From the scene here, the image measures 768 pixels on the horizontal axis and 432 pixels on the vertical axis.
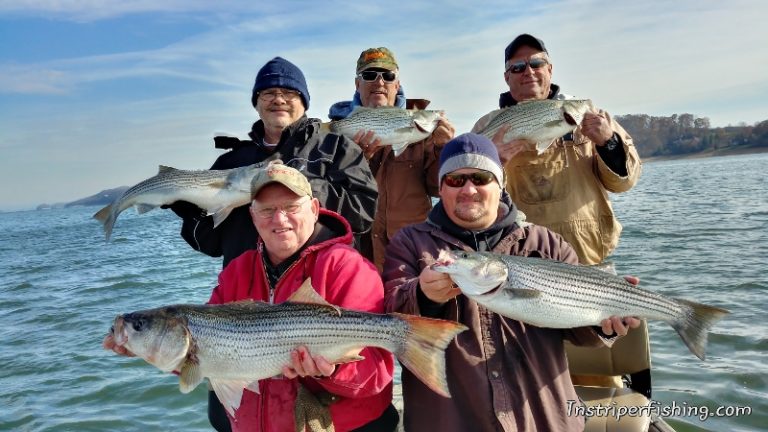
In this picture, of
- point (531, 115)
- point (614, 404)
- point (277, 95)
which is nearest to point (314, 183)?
point (277, 95)

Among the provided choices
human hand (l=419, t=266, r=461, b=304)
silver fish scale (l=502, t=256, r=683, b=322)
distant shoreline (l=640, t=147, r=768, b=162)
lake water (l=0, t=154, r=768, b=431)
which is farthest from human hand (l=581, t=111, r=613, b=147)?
distant shoreline (l=640, t=147, r=768, b=162)

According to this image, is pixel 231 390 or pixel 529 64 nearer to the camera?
pixel 231 390

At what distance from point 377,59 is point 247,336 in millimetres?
3362

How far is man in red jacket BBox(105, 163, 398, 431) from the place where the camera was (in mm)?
3516

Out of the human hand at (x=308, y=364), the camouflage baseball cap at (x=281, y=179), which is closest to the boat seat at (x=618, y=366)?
the human hand at (x=308, y=364)

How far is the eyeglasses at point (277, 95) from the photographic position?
4.80m

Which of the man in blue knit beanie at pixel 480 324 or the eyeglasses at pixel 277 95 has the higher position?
the eyeglasses at pixel 277 95

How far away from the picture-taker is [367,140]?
548cm

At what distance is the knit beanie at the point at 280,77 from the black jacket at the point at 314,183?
0.28 m

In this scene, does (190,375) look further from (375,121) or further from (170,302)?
(170,302)

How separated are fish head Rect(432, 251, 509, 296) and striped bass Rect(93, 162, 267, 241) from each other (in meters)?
1.98

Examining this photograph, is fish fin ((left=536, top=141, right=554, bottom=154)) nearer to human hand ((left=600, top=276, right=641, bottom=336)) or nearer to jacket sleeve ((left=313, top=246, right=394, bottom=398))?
human hand ((left=600, top=276, right=641, bottom=336))

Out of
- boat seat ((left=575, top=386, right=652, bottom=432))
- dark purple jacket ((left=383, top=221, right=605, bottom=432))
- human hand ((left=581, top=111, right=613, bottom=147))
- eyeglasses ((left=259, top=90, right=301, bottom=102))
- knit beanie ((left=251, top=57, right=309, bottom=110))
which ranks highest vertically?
knit beanie ((left=251, top=57, right=309, bottom=110))

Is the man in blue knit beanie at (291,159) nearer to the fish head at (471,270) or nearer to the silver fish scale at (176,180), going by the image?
the silver fish scale at (176,180)
